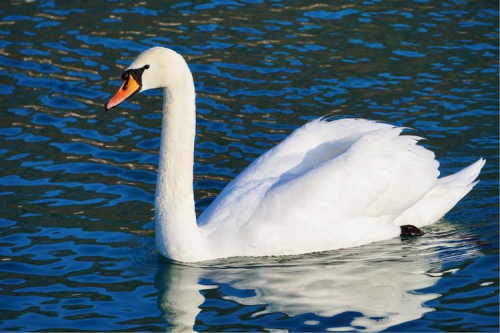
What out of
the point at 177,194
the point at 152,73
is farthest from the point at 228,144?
the point at 152,73

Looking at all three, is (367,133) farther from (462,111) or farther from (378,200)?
(462,111)

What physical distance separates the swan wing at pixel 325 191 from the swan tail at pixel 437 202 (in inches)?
10.9

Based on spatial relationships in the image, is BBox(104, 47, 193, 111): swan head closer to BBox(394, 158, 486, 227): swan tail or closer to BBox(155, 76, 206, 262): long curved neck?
BBox(155, 76, 206, 262): long curved neck

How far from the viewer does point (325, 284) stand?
8.54 meters

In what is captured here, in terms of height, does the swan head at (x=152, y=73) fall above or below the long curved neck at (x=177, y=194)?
above

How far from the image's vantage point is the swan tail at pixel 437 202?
9.96m

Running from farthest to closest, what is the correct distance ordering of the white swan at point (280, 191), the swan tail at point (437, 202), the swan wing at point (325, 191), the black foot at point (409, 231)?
the swan tail at point (437, 202) → the black foot at point (409, 231) → the swan wing at point (325, 191) → the white swan at point (280, 191)

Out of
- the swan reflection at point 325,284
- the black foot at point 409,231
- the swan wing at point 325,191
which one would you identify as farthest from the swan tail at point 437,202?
the swan reflection at point 325,284

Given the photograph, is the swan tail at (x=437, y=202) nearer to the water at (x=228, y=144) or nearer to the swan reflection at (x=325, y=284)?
the water at (x=228, y=144)

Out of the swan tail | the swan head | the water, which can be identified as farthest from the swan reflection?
the swan head

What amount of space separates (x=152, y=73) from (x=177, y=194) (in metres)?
1.12

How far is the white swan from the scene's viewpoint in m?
8.91

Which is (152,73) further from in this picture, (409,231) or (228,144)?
(228,144)

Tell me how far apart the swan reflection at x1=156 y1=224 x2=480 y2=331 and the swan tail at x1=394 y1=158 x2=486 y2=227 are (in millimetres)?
419
